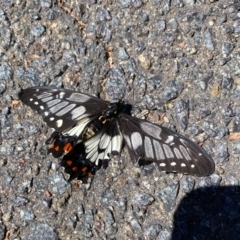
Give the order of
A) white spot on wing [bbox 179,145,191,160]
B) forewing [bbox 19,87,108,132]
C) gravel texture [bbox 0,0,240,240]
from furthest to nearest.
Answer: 1. forewing [bbox 19,87,108,132]
2. gravel texture [bbox 0,0,240,240]
3. white spot on wing [bbox 179,145,191,160]

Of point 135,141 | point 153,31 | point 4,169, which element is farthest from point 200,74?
point 4,169

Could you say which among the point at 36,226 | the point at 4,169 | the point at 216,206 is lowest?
the point at 216,206

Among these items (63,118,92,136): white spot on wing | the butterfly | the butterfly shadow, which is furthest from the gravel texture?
(63,118,92,136): white spot on wing

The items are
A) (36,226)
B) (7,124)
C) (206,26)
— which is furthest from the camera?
(206,26)

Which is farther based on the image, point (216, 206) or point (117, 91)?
point (117, 91)

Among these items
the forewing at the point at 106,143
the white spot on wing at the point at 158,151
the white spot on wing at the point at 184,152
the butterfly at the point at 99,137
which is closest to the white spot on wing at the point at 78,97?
the butterfly at the point at 99,137

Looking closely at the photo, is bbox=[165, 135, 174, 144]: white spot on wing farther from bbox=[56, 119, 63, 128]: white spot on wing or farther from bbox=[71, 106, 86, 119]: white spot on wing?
bbox=[56, 119, 63, 128]: white spot on wing

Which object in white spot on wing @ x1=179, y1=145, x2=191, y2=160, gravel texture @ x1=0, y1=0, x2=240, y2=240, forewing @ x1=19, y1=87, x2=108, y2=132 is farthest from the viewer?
forewing @ x1=19, y1=87, x2=108, y2=132

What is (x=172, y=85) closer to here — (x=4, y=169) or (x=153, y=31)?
(x=153, y=31)
